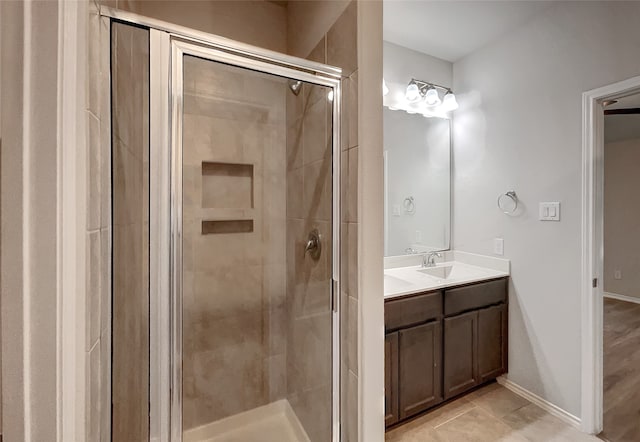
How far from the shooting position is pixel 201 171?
1.33 metres

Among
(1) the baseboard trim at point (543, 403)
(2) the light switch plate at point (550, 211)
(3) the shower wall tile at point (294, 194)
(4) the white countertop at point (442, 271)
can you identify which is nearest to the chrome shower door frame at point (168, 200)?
(3) the shower wall tile at point (294, 194)

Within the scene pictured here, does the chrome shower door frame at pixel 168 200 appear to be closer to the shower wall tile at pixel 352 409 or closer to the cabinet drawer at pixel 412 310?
the shower wall tile at pixel 352 409

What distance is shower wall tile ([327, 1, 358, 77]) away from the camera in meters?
1.09

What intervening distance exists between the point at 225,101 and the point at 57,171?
3.01 ft

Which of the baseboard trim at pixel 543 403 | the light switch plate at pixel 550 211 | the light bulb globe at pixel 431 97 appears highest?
the light bulb globe at pixel 431 97

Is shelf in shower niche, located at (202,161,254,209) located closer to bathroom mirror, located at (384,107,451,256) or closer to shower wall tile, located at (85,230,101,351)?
shower wall tile, located at (85,230,101,351)

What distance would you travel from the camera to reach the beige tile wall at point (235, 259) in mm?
1242

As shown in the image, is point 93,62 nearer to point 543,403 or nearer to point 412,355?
point 412,355

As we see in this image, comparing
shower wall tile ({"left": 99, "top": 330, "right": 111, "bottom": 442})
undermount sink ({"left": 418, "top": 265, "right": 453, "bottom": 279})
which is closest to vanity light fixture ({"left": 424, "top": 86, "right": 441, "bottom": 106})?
undermount sink ({"left": 418, "top": 265, "right": 453, "bottom": 279})

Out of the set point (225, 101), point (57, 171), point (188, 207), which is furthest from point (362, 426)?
point (225, 101)

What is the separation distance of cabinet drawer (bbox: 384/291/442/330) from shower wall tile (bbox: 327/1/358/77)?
1.27 meters

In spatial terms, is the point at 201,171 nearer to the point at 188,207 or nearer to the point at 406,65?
the point at 188,207

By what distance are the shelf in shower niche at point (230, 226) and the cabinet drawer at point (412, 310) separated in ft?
3.03

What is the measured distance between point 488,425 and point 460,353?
0.42 meters
